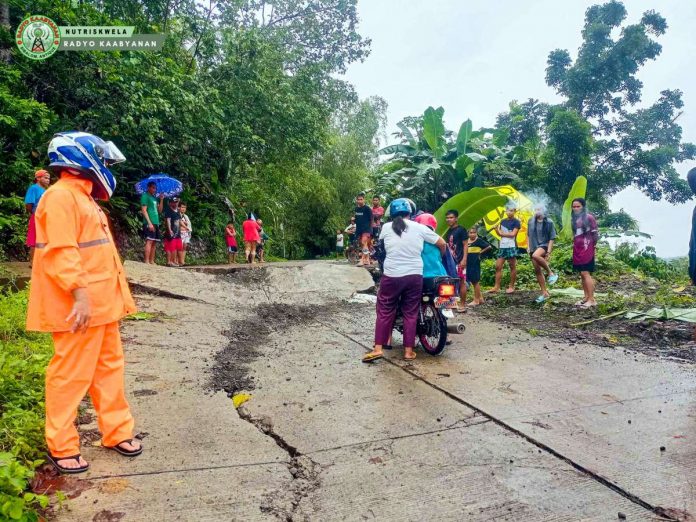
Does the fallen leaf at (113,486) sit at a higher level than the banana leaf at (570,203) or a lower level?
lower

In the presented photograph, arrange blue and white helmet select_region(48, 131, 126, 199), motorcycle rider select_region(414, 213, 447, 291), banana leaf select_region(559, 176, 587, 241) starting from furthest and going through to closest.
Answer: banana leaf select_region(559, 176, 587, 241), motorcycle rider select_region(414, 213, 447, 291), blue and white helmet select_region(48, 131, 126, 199)

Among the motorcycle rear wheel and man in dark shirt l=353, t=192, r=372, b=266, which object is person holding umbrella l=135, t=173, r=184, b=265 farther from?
the motorcycle rear wheel

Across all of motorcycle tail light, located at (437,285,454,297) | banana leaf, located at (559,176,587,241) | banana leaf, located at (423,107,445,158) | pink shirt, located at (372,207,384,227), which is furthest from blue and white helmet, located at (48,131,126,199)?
banana leaf, located at (423,107,445,158)

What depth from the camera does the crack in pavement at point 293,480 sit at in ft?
7.52

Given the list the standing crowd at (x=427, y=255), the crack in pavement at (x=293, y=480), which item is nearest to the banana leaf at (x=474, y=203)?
the standing crowd at (x=427, y=255)

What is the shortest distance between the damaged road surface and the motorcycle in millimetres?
182

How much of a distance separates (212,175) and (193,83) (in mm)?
4864

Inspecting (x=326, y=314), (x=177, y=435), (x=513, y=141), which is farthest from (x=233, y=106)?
(x=513, y=141)

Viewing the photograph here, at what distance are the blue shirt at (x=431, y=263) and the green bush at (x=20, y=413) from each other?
3.63 metres

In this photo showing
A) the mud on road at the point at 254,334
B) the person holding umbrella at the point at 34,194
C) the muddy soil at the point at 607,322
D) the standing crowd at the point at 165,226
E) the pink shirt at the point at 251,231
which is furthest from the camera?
the pink shirt at the point at 251,231

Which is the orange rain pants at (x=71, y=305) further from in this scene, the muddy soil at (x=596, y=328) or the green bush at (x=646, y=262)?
the green bush at (x=646, y=262)

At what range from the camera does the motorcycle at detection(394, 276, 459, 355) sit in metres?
5.02

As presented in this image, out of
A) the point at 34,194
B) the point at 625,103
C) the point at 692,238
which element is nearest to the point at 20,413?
the point at 34,194

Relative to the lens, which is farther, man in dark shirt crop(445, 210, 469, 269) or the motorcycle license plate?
man in dark shirt crop(445, 210, 469, 269)
